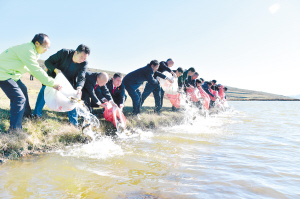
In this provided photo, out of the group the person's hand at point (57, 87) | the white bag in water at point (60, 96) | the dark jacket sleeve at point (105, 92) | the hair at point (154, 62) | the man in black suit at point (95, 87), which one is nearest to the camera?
the person's hand at point (57, 87)

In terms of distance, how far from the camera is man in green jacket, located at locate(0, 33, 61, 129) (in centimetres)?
390

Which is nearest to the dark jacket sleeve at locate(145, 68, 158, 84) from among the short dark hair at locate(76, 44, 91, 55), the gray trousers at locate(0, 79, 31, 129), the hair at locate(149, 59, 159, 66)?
the hair at locate(149, 59, 159, 66)

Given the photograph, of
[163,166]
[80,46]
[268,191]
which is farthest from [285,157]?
[80,46]

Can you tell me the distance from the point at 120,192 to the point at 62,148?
8.36 feet

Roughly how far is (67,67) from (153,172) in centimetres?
357

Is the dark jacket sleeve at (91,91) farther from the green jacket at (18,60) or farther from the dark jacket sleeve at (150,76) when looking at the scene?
the dark jacket sleeve at (150,76)

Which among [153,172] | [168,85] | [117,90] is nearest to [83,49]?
[117,90]

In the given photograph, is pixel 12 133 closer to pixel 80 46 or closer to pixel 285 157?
pixel 80 46

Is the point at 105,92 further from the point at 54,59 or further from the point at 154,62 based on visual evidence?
the point at 154,62

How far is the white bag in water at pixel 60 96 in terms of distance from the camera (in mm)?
4699

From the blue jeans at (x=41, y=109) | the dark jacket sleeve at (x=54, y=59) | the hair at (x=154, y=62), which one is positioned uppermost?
the hair at (x=154, y=62)

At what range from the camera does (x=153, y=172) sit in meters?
3.64

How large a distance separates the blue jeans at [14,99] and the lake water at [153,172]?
2.85ft

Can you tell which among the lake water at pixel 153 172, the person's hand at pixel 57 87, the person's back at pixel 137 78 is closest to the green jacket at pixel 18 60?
the person's hand at pixel 57 87
